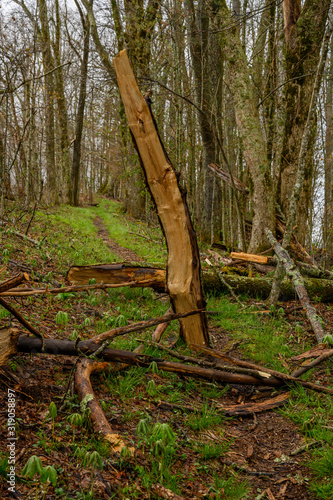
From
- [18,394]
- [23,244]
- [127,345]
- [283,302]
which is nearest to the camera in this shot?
[18,394]

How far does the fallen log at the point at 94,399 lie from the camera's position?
2.23 meters

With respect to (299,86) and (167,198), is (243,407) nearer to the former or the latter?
(167,198)

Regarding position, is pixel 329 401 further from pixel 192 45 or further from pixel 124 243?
pixel 192 45

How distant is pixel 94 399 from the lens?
8.30ft

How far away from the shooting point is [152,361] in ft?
10.4

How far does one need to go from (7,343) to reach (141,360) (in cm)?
125

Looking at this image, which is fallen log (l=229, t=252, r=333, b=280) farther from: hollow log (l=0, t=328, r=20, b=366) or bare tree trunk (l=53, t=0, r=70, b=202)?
bare tree trunk (l=53, t=0, r=70, b=202)

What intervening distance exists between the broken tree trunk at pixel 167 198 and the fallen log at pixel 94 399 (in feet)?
4.12

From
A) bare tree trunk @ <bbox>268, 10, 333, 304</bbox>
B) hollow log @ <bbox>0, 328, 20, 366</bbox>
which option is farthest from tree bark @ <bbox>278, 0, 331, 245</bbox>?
hollow log @ <bbox>0, 328, 20, 366</bbox>

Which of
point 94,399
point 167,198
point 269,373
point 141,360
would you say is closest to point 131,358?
point 141,360

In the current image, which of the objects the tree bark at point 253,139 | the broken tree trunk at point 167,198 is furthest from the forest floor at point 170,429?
the tree bark at point 253,139

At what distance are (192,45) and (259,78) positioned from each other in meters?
3.42

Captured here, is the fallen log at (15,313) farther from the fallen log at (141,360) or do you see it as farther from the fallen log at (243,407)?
the fallen log at (243,407)

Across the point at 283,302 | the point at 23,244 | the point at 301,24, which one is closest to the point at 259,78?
the point at 301,24
